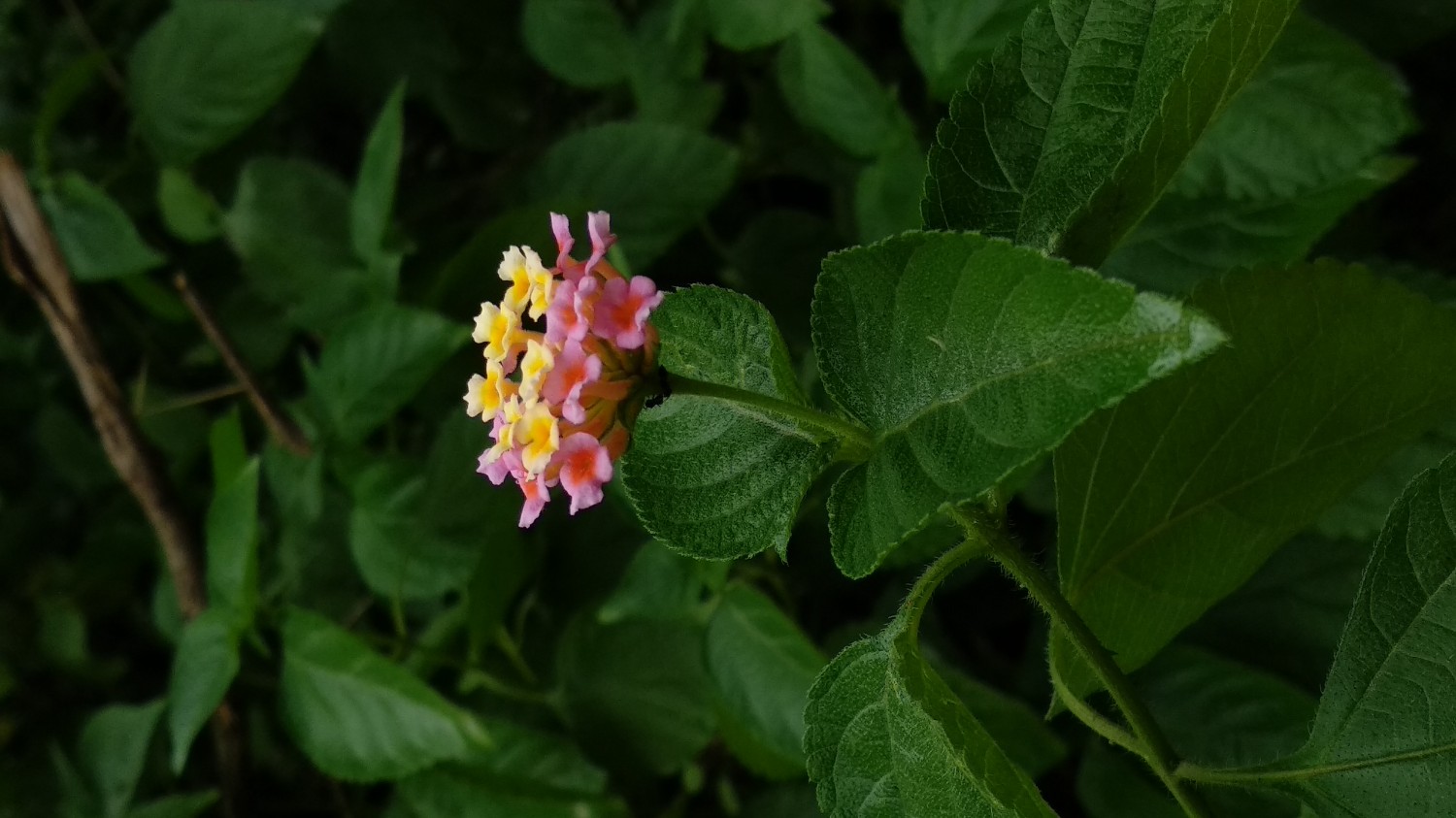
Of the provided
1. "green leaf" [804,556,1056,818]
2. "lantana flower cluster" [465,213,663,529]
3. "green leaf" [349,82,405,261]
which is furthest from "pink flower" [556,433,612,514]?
"green leaf" [349,82,405,261]

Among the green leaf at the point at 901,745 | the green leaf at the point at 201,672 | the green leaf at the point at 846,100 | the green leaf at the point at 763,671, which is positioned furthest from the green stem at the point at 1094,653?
the green leaf at the point at 201,672

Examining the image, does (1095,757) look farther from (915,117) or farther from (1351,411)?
(915,117)

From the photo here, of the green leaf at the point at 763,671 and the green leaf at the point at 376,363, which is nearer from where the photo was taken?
the green leaf at the point at 763,671

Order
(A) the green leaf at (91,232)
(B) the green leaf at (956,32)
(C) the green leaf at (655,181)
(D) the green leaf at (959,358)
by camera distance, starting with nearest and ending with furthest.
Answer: (D) the green leaf at (959,358) < (B) the green leaf at (956,32) < (C) the green leaf at (655,181) < (A) the green leaf at (91,232)

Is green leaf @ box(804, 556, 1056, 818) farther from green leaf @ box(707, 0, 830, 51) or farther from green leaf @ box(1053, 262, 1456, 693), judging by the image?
green leaf @ box(707, 0, 830, 51)

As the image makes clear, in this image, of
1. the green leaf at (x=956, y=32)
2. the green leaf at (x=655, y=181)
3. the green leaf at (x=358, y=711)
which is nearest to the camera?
the green leaf at (x=956, y=32)

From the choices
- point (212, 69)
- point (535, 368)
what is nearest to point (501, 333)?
point (535, 368)

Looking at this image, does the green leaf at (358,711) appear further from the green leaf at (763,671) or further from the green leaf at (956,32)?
the green leaf at (956,32)
